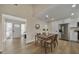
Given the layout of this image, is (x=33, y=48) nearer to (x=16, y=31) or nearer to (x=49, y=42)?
(x=49, y=42)

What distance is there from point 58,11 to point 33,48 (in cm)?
110

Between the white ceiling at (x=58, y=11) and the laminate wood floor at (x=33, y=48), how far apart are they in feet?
2.09

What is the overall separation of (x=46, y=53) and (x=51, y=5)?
1.16m

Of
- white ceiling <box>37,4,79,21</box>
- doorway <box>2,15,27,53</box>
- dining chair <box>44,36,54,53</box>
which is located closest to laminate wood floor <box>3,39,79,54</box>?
doorway <box>2,15,27,53</box>

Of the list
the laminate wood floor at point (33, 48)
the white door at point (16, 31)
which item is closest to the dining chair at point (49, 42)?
the laminate wood floor at point (33, 48)

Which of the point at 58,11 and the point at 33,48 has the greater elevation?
the point at 58,11

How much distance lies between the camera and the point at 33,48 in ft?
7.66

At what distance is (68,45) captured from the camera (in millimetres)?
2270

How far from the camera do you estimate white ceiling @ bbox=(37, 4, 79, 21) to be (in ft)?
7.41

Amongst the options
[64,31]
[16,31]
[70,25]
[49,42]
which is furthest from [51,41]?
[16,31]

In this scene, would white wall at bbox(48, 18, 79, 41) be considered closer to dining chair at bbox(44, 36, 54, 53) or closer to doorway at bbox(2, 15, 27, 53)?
dining chair at bbox(44, 36, 54, 53)

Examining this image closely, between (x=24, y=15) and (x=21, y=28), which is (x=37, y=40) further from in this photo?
(x=24, y=15)

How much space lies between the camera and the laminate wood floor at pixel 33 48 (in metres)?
2.25

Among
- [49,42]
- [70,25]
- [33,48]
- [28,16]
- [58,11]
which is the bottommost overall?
[33,48]
